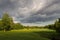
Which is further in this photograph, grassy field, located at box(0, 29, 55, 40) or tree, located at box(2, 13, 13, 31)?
tree, located at box(2, 13, 13, 31)

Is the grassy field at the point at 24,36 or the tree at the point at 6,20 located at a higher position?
the tree at the point at 6,20

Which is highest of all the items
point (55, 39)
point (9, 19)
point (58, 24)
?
point (9, 19)

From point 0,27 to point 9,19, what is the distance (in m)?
13.7

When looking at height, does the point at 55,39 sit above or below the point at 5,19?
below

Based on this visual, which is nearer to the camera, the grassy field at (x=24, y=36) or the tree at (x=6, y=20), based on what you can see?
the grassy field at (x=24, y=36)

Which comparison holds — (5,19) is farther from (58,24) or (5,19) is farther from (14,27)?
(58,24)

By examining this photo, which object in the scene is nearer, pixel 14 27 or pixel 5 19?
pixel 14 27

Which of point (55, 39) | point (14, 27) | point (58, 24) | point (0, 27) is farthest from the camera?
point (14, 27)

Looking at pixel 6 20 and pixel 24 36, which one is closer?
pixel 24 36

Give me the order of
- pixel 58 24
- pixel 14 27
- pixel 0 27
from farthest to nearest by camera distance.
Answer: pixel 14 27
pixel 0 27
pixel 58 24

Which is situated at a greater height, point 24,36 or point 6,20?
point 6,20

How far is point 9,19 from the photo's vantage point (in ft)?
288

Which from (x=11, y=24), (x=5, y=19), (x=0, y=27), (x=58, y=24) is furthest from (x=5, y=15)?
(x=58, y=24)

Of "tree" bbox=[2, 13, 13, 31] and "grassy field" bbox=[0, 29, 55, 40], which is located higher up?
"tree" bbox=[2, 13, 13, 31]
